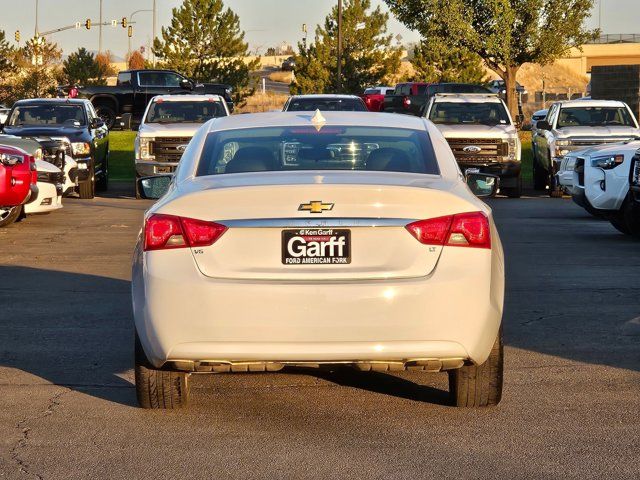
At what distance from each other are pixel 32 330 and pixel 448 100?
1911 cm

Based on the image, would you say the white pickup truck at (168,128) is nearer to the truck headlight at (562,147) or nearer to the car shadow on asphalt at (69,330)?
the truck headlight at (562,147)

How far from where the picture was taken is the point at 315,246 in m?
6.47

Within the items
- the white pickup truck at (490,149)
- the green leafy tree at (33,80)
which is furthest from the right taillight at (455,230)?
the green leafy tree at (33,80)

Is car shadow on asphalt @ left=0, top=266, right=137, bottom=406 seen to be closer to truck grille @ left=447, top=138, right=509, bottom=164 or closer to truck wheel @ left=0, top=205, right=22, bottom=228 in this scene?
truck wheel @ left=0, top=205, right=22, bottom=228

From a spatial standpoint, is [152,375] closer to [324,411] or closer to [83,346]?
[324,411]

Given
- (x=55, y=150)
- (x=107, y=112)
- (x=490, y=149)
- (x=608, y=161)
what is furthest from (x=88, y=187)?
(x=107, y=112)

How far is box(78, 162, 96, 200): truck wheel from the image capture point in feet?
84.3

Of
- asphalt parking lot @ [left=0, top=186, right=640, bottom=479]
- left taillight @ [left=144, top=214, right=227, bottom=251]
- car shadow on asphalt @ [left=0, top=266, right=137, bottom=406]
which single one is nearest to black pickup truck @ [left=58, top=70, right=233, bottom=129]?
car shadow on asphalt @ [left=0, top=266, right=137, bottom=406]

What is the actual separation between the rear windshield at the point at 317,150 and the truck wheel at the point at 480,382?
1002 millimetres

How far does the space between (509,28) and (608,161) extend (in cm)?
3106

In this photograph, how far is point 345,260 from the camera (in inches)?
256

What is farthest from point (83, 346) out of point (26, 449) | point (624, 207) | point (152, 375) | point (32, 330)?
point (624, 207)

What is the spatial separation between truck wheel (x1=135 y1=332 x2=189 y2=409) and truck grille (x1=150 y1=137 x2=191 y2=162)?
18.7 meters

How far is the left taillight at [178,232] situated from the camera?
6.54 metres
